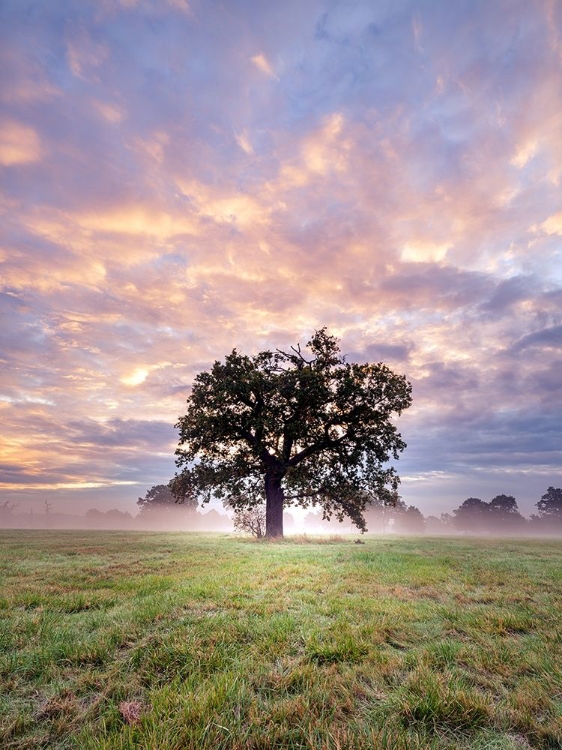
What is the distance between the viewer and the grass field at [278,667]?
9.75 feet

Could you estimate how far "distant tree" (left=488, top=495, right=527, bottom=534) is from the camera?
14762 centimetres

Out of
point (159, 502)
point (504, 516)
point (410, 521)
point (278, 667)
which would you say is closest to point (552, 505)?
point (504, 516)

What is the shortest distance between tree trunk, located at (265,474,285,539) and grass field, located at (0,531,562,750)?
767 inches

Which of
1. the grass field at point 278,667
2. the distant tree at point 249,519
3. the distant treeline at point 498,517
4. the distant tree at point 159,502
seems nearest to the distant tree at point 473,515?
the distant treeline at point 498,517

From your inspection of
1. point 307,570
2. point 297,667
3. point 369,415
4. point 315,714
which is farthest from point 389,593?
point 369,415

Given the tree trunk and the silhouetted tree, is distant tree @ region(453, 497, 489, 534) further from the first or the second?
the tree trunk

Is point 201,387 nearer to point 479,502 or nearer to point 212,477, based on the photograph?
point 212,477

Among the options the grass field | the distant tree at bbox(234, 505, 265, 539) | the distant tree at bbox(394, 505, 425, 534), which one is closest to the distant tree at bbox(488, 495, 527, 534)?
→ the distant tree at bbox(394, 505, 425, 534)

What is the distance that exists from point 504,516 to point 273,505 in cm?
16057

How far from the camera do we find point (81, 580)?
9023 mm

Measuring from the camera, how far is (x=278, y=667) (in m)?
4.03

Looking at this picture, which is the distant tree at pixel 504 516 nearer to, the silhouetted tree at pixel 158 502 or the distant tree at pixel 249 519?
the silhouetted tree at pixel 158 502

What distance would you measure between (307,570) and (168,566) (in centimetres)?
433

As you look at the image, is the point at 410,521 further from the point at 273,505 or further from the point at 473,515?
the point at 273,505
